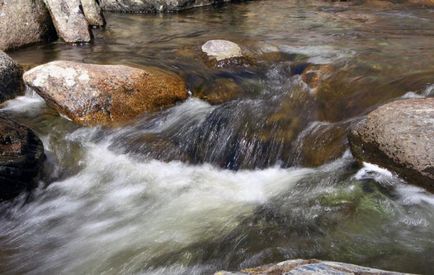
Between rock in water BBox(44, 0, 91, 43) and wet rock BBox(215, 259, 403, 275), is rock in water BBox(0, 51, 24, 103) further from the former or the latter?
wet rock BBox(215, 259, 403, 275)

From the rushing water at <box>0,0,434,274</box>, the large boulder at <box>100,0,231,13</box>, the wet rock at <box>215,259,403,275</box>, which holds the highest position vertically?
the wet rock at <box>215,259,403,275</box>

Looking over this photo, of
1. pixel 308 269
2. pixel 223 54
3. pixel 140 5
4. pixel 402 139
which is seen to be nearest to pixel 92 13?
pixel 140 5

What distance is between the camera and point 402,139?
4582 millimetres

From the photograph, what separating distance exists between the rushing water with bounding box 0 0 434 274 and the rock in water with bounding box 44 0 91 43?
166 cm

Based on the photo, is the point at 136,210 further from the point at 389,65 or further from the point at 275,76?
the point at 389,65

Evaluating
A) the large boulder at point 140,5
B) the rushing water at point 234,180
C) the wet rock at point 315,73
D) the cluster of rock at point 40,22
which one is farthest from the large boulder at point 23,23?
the wet rock at point 315,73

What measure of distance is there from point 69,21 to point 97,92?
5.26 m

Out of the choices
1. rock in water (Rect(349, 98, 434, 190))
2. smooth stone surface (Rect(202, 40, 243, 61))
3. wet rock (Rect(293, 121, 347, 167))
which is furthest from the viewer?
smooth stone surface (Rect(202, 40, 243, 61))

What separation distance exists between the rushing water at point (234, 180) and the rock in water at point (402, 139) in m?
0.16

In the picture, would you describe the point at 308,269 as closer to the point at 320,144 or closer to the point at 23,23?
the point at 320,144

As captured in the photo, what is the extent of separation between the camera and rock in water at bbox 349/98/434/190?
14.6 ft

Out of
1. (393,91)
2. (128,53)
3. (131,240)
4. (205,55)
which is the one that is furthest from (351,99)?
(128,53)

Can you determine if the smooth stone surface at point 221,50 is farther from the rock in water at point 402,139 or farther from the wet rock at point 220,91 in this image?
the rock in water at point 402,139

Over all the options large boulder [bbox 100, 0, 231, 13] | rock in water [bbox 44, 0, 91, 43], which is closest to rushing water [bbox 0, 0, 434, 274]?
rock in water [bbox 44, 0, 91, 43]
